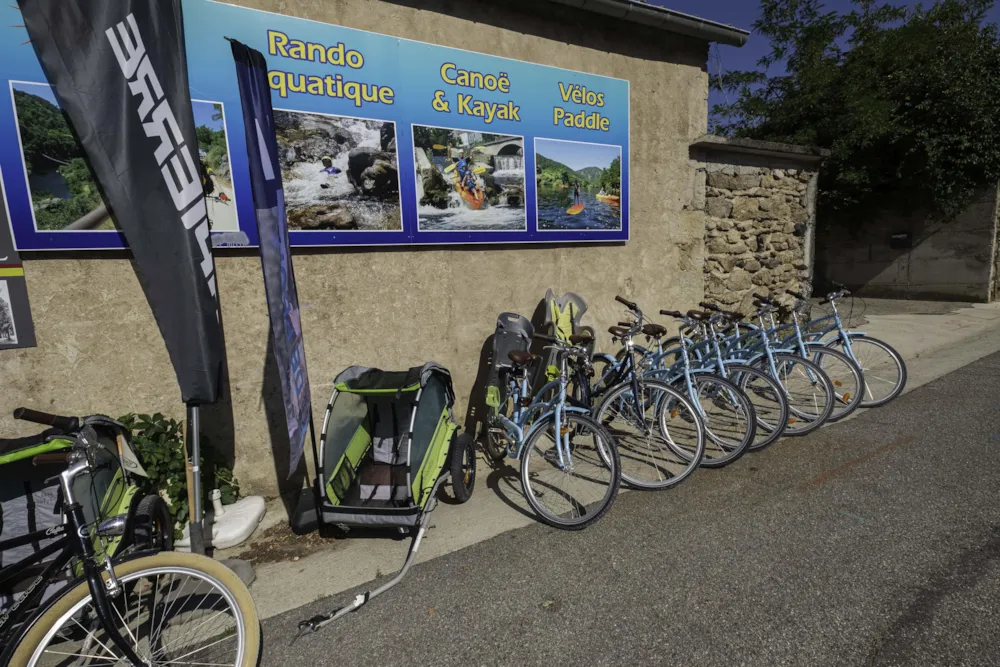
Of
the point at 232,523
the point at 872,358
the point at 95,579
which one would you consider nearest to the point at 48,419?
the point at 95,579

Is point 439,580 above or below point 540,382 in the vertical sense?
below

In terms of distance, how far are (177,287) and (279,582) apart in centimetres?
175

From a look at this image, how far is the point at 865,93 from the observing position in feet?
38.4

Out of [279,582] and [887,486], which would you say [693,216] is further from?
[279,582]

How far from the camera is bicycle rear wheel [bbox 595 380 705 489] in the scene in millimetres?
3779

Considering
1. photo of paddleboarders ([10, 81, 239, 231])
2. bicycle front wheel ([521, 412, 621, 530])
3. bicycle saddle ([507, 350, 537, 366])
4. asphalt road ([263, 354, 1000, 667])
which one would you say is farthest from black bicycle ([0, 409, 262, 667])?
bicycle saddle ([507, 350, 537, 366])

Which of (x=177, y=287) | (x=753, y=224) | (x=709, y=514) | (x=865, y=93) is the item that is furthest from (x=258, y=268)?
(x=865, y=93)

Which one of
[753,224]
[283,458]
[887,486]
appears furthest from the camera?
[753,224]

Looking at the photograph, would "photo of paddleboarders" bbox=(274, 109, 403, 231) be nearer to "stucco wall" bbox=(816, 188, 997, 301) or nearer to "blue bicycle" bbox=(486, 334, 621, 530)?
"blue bicycle" bbox=(486, 334, 621, 530)

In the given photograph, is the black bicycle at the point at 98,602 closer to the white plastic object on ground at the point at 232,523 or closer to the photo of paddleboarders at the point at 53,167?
the white plastic object on ground at the point at 232,523

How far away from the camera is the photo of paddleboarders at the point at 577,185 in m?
5.03

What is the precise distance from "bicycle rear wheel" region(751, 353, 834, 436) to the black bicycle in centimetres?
445

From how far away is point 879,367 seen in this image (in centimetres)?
534

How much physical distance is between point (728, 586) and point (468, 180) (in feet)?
11.7
